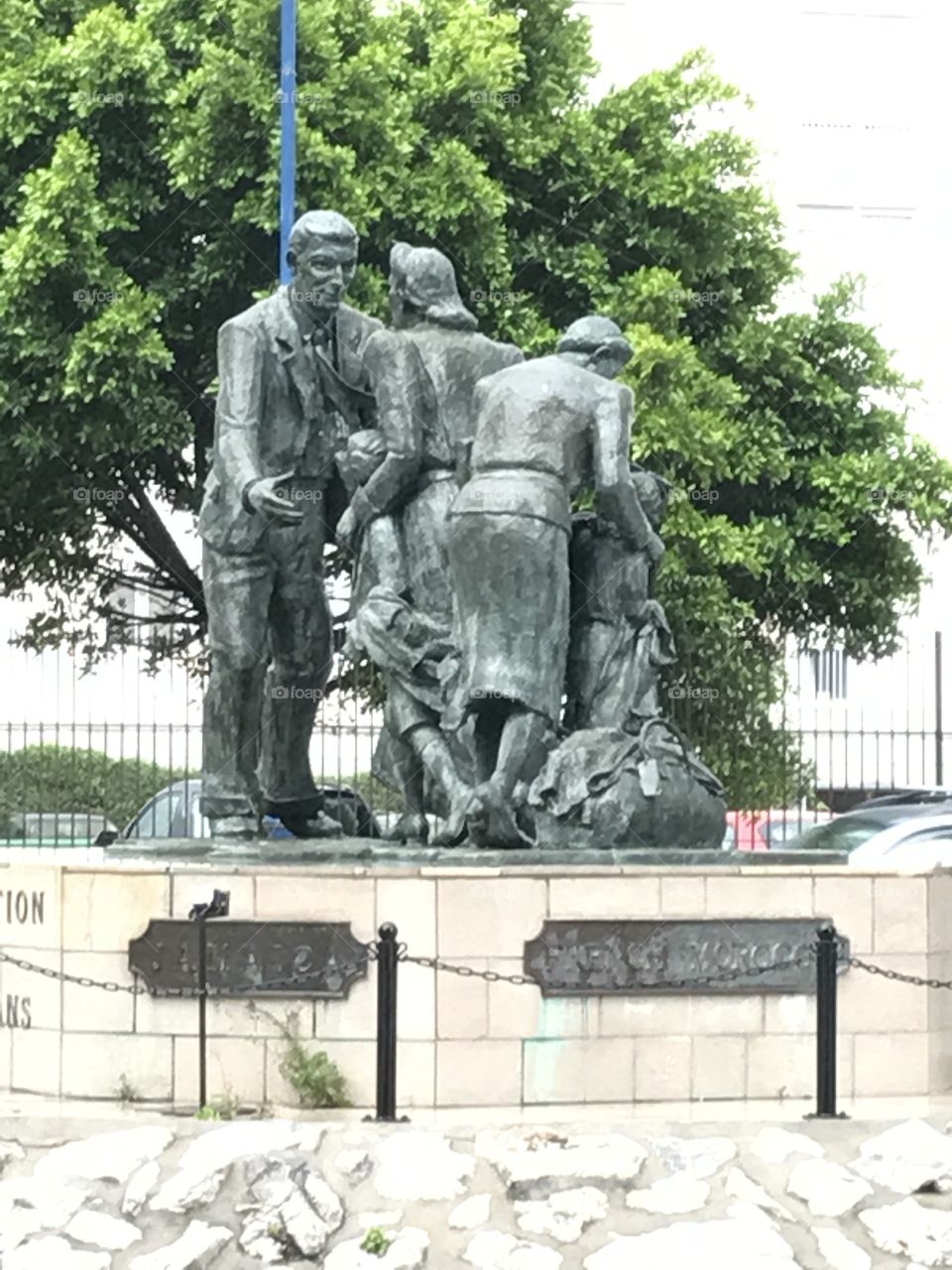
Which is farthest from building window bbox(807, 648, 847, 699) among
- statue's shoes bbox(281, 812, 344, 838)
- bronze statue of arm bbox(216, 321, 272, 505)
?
bronze statue of arm bbox(216, 321, 272, 505)

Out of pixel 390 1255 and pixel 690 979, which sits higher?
pixel 690 979

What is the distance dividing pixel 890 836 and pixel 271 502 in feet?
31.2

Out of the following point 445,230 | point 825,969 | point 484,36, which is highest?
point 484,36

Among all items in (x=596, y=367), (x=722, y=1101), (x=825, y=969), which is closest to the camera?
(x=825, y=969)

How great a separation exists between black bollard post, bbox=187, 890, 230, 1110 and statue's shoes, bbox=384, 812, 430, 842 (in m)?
1.51

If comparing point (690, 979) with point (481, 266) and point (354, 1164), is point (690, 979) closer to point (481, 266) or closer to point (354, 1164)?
point (354, 1164)

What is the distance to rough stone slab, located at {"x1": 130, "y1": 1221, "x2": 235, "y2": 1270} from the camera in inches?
364

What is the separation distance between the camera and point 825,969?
34.6 feet

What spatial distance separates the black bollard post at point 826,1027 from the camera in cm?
1040

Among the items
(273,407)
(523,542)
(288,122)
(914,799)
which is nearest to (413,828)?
(523,542)

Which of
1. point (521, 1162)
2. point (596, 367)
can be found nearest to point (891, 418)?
point (596, 367)

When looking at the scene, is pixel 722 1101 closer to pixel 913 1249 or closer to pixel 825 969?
pixel 825 969

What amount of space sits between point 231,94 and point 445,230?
2227 millimetres

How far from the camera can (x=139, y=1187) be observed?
31.4ft
